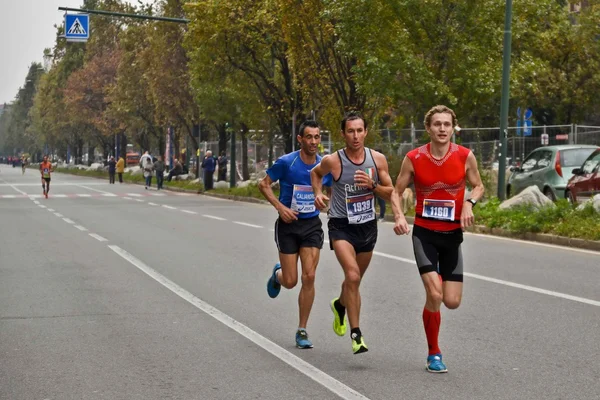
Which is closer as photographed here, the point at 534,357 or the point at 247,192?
the point at 534,357

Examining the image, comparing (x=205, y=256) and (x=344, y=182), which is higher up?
(x=344, y=182)

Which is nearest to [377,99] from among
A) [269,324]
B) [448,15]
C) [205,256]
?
[448,15]

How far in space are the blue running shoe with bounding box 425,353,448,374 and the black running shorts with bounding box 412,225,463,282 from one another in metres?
0.55

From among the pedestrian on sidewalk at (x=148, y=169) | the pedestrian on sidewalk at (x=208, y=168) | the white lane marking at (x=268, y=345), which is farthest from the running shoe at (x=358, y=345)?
the pedestrian on sidewalk at (x=148, y=169)

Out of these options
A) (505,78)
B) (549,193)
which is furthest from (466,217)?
(549,193)

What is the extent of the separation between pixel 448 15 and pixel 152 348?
24.4m

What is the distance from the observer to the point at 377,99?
118ft

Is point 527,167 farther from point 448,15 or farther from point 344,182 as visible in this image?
point 344,182

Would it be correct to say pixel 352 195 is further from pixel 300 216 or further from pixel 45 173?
pixel 45 173

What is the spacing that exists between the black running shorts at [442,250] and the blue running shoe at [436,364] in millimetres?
554

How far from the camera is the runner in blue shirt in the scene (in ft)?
28.5

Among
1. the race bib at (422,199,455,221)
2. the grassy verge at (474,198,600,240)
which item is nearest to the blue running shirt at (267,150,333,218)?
the race bib at (422,199,455,221)

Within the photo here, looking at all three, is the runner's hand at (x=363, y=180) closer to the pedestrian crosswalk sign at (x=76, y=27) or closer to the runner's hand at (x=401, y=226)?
the runner's hand at (x=401, y=226)

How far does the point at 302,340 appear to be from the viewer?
8508 millimetres
